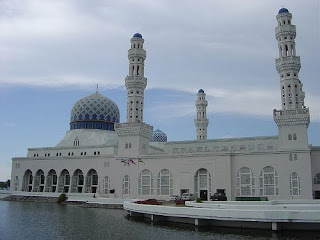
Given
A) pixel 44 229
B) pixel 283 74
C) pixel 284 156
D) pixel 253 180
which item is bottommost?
pixel 44 229

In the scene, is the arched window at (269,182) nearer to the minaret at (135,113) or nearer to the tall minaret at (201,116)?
the minaret at (135,113)

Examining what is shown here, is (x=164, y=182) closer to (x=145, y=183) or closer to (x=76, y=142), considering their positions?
(x=145, y=183)

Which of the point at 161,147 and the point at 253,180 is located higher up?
the point at 161,147

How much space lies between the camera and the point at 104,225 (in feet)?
87.5

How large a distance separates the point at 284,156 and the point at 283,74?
11.0m

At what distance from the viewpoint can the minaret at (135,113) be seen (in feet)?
170

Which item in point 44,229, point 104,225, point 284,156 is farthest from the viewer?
point 284,156

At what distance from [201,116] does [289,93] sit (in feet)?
82.6

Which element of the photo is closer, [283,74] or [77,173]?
[283,74]

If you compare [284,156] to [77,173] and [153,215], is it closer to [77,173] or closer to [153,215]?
[153,215]

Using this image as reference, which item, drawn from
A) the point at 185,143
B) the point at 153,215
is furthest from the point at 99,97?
the point at 153,215

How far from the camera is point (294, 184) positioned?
136 feet

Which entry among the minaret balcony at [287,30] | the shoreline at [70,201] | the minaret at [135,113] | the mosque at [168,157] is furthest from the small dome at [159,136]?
the minaret balcony at [287,30]

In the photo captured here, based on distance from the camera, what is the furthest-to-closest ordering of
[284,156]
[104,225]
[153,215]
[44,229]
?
[284,156] < [153,215] < [104,225] < [44,229]
